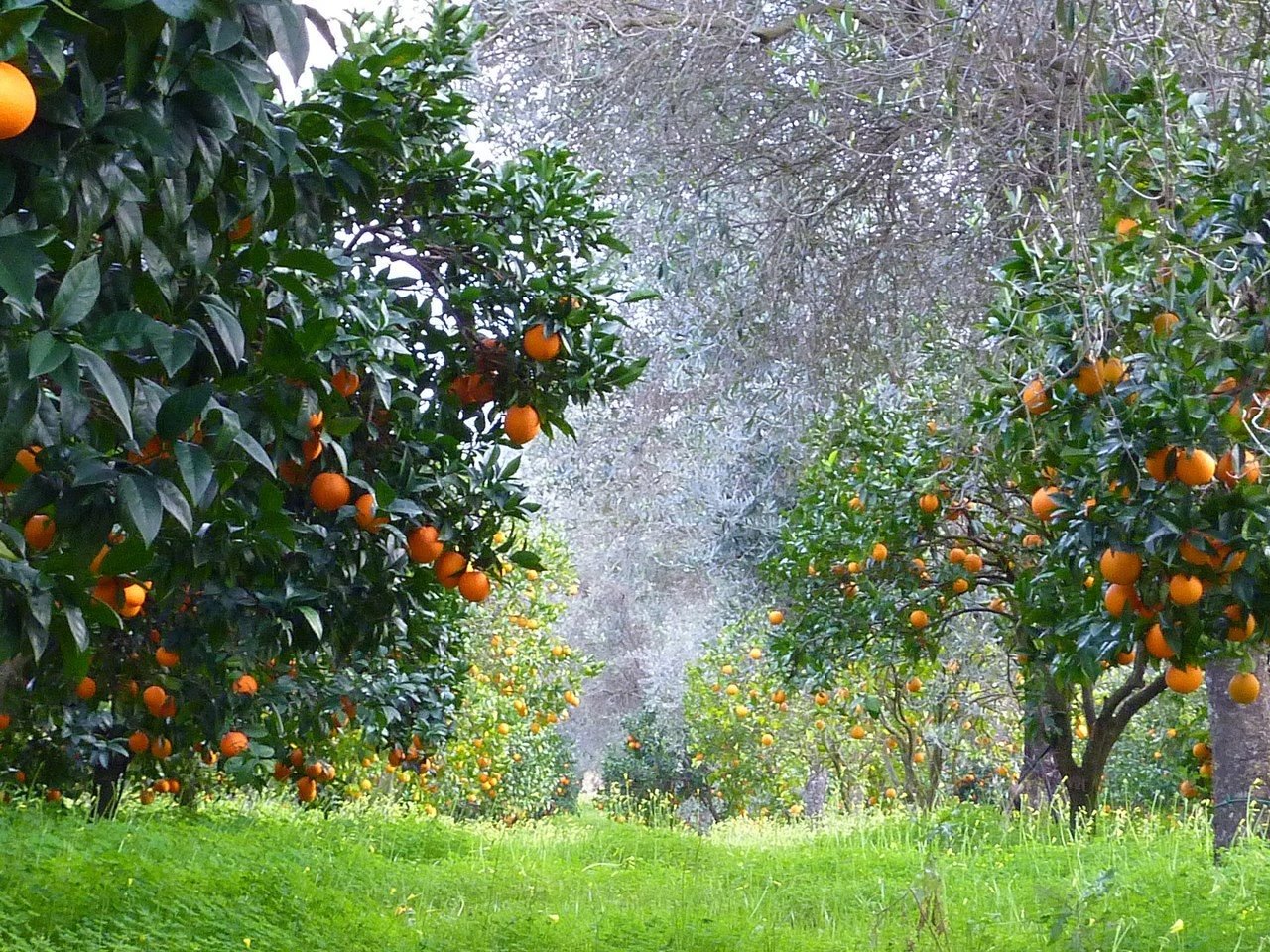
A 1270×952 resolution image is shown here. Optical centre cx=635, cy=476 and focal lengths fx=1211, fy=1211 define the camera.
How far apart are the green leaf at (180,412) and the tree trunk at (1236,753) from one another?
17.1ft

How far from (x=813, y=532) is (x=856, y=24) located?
3.42 meters

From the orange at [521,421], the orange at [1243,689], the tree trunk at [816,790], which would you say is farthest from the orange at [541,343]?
the tree trunk at [816,790]

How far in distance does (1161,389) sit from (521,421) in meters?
1.79

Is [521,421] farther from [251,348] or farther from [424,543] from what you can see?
[251,348]

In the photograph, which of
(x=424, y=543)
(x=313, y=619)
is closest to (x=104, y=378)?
(x=313, y=619)

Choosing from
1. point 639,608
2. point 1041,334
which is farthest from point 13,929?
point 639,608

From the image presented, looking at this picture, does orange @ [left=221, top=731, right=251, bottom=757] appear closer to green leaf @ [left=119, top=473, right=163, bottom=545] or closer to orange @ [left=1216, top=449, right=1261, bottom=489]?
green leaf @ [left=119, top=473, right=163, bottom=545]

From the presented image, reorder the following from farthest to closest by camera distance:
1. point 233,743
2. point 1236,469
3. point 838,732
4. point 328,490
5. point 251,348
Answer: point 838,732 → point 233,743 → point 328,490 → point 1236,469 → point 251,348

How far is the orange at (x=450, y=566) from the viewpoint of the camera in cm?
364

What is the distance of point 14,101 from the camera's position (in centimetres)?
144

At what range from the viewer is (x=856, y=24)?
534 cm

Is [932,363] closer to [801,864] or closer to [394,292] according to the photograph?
[801,864]

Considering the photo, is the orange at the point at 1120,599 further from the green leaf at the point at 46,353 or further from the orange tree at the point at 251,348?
the green leaf at the point at 46,353

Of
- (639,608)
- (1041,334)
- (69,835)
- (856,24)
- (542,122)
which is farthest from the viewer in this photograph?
(639,608)
